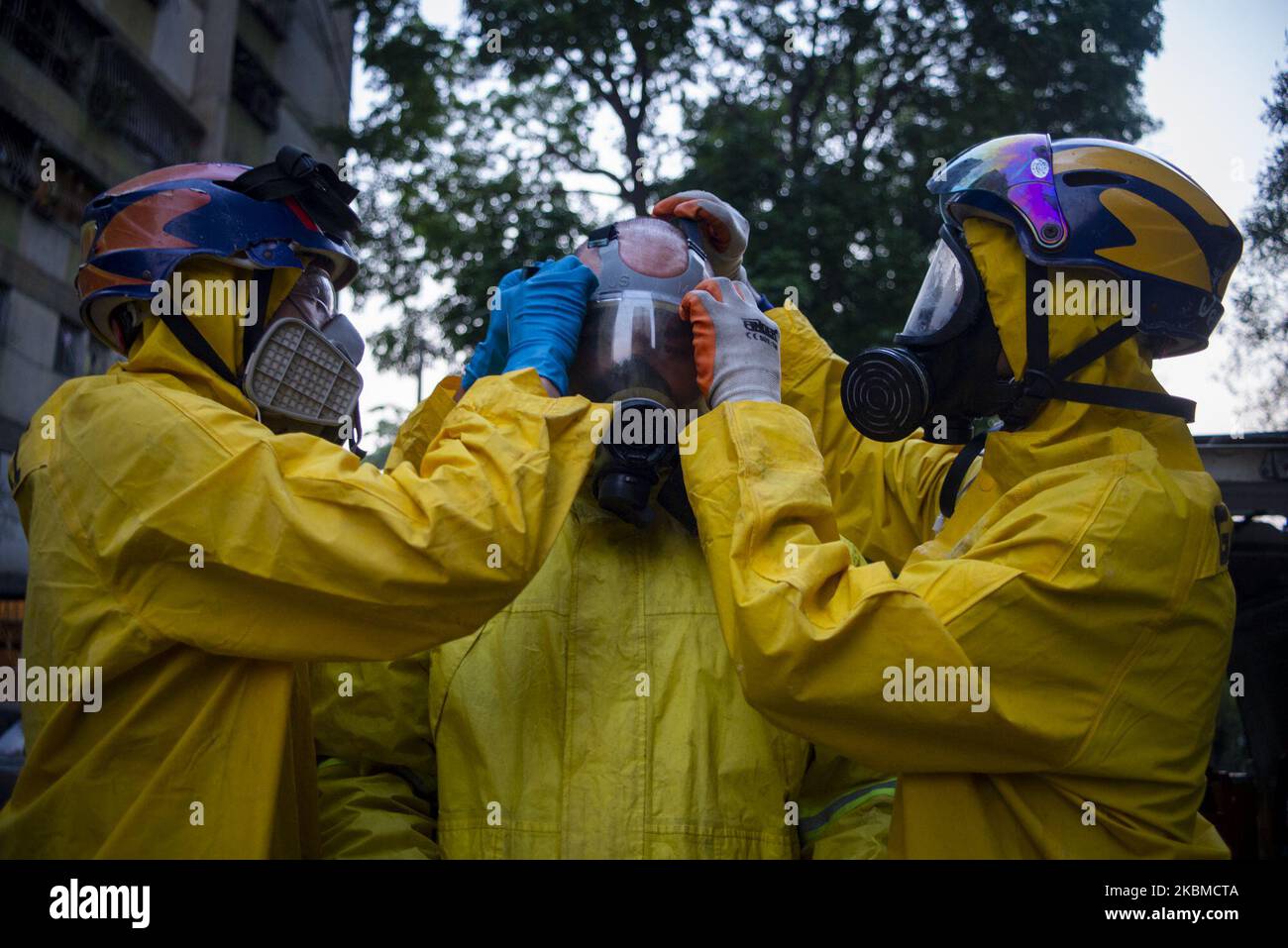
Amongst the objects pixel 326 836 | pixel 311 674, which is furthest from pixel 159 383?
pixel 326 836

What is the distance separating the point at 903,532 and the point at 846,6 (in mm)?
10064

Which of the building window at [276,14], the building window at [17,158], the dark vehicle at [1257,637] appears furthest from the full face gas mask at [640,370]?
the building window at [276,14]

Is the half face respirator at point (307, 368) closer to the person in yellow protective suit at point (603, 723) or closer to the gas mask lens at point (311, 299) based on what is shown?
the gas mask lens at point (311, 299)

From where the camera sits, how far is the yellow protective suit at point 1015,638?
92.9 inches

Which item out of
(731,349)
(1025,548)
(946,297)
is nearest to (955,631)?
(1025,548)

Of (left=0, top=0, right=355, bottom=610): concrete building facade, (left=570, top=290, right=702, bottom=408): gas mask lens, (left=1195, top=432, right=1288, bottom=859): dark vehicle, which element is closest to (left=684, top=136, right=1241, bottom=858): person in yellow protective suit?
(left=570, top=290, right=702, bottom=408): gas mask lens

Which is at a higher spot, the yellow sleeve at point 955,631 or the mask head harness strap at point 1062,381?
the mask head harness strap at point 1062,381

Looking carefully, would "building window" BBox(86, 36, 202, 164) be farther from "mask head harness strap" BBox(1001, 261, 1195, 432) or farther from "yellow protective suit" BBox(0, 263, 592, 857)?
"mask head harness strap" BBox(1001, 261, 1195, 432)

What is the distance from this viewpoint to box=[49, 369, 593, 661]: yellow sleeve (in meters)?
2.35

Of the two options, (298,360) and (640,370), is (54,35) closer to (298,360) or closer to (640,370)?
(298,360)

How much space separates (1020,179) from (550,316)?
114 cm

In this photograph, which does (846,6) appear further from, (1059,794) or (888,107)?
(1059,794)

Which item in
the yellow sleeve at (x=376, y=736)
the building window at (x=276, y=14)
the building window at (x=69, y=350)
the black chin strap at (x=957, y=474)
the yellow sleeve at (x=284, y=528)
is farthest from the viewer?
the building window at (x=276, y=14)
